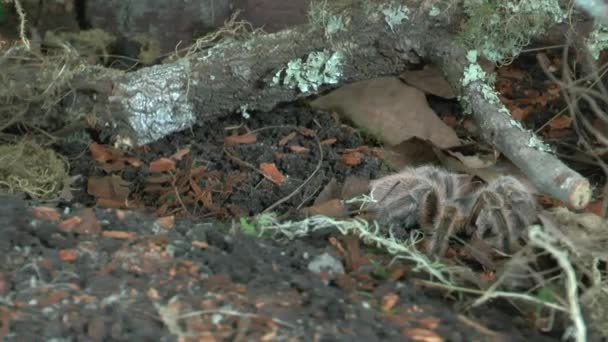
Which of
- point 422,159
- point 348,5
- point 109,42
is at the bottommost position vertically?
point 422,159

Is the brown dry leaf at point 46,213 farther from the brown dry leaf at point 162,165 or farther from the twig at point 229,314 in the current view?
the brown dry leaf at point 162,165

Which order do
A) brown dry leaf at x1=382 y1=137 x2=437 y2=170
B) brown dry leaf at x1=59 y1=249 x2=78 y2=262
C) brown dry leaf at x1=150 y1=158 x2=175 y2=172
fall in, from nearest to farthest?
brown dry leaf at x1=59 y1=249 x2=78 y2=262
brown dry leaf at x1=150 y1=158 x2=175 y2=172
brown dry leaf at x1=382 y1=137 x2=437 y2=170

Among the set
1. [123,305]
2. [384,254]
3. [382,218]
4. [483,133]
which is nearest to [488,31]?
[483,133]

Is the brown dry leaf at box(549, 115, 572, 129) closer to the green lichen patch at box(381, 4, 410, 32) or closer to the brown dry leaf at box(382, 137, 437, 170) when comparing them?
the brown dry leaf at box(382, 137, 437, 170)

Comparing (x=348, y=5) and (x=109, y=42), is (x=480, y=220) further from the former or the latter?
(x=109, y=42)

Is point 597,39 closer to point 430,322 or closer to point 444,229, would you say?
point 444,229

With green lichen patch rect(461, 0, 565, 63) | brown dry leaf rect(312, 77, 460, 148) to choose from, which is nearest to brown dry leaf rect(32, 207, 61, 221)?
brown dry leaf rect(312, 77, 460, 148)
